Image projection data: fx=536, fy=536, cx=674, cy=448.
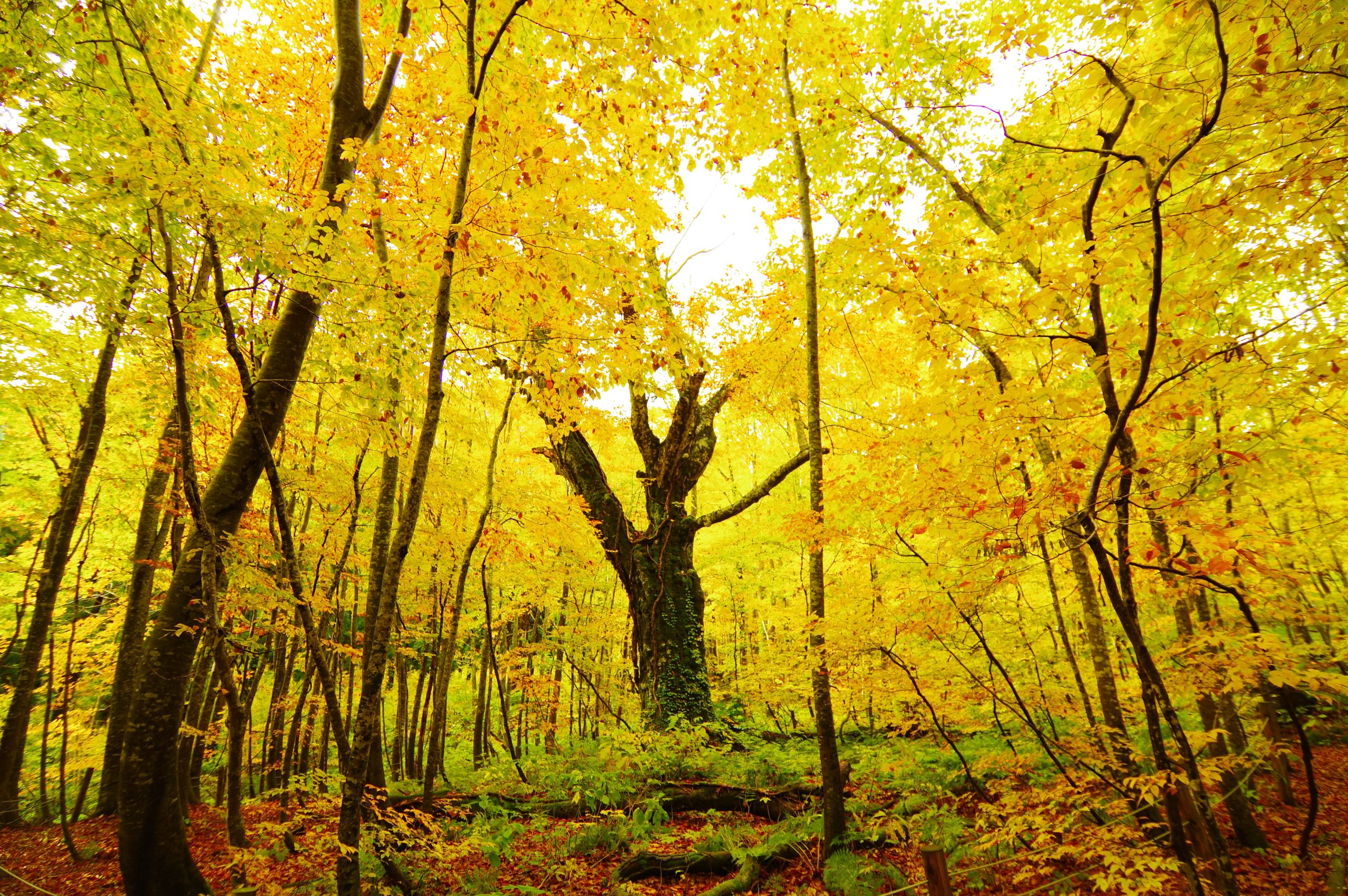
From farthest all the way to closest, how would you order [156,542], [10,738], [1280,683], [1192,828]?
[156,542] → [10,738] → [1192,828] → [1280,683]

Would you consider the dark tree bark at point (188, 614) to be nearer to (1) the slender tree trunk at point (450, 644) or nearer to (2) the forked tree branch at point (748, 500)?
(1) the slender tree trunk at point (450, 644)

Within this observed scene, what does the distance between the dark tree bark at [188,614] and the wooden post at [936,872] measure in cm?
489

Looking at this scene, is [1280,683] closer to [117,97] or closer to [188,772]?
[117,97]

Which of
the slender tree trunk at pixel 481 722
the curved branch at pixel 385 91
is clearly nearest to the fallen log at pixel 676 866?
the curved branch at pixel 385 91

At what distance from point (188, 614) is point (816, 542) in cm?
548

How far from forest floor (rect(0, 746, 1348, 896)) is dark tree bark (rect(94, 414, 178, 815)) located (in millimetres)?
970

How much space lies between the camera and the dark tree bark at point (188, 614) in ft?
13.4

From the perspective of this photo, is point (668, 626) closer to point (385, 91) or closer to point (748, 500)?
point (748, 500)

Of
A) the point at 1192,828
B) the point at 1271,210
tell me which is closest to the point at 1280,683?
the point at 1192,828

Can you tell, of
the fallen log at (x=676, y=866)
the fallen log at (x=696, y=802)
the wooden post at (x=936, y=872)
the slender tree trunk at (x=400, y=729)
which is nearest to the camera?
the wooden post at (x=936, y=872)

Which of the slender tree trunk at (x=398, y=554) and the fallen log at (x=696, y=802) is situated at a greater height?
the slender tree trunk at (x=398, y=554)

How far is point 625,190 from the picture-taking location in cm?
614

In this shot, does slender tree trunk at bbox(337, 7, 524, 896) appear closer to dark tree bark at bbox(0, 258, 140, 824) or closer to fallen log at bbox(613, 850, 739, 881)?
fallen log at bbox(613, 850, 739, 881)

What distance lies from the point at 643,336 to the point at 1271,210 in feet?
14.3
